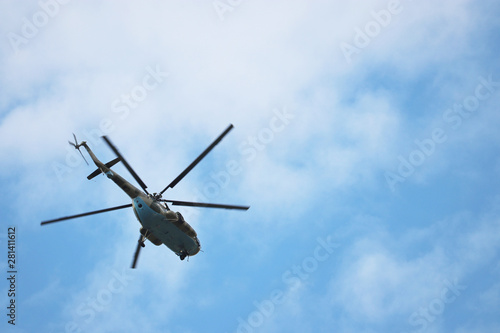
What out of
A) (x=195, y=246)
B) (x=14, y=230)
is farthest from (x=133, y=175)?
(x=14, y=230)

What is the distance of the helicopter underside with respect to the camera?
35.6 metres

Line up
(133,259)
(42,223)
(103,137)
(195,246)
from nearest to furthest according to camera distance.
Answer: (103,137)
(42,223)
(133,259)
(195,246)

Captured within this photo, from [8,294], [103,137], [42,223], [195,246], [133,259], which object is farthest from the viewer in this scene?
[8,294]

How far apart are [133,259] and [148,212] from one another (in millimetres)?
4392

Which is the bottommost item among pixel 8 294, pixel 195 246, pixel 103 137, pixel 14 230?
pixel 8 294

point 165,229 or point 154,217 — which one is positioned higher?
point 165,229

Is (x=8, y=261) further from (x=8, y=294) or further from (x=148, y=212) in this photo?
(x=148, y=212)

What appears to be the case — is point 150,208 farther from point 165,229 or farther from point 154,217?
point 165,229

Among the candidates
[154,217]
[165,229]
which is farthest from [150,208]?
[165,229]

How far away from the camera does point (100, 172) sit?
121ft

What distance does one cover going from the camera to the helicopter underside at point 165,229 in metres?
35.6

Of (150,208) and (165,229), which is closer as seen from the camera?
(150,208)

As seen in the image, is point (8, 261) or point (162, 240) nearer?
point (162, 240)

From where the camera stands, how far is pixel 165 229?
123 feet
